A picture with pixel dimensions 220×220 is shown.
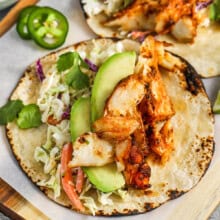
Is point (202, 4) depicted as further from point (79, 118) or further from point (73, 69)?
point (79, 118)

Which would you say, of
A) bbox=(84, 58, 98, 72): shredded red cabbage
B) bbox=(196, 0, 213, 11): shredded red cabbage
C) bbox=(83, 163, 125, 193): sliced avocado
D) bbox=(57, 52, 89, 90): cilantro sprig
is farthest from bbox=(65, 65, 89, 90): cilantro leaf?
bbox=(196, 0, 213, 11): shredded red cabbage

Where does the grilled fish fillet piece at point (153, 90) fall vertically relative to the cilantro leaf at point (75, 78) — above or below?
below

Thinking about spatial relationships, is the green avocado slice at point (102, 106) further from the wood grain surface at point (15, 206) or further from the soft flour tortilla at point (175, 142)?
the wood grain surface at point (15, 206)

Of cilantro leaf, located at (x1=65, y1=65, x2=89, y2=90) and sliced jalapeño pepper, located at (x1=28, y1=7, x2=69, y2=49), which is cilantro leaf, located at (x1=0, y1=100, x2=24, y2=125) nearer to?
cilantro leaf, located at (x1=65, y1=65, x2=89, y2=90)

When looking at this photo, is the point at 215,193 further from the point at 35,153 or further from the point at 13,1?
the point at 13,1

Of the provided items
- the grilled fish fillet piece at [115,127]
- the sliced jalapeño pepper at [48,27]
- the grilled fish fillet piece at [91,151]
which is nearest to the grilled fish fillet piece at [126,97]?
the grilled fish fillet piece at [115,127]

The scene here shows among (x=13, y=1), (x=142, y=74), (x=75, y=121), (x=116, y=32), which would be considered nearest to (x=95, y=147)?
(x=75, y=121)
